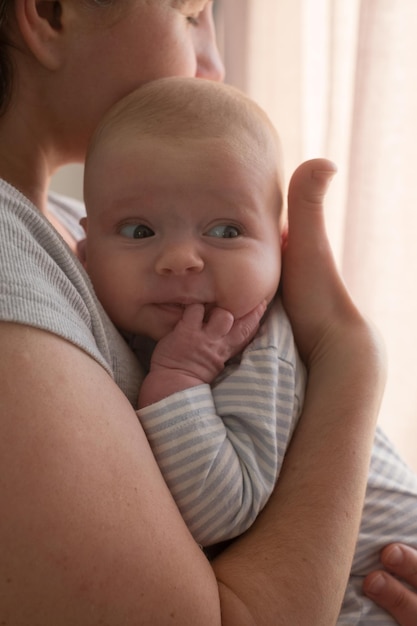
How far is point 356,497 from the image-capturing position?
3.01 feet

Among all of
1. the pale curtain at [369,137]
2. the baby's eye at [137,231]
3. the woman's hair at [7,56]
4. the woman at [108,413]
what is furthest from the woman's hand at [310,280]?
the pale curtain at [369,137]

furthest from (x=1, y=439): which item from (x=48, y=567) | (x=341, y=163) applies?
(x=341, y=163)

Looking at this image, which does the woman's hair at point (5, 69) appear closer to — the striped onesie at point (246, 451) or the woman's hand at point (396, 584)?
the striped onesie at point (246, 451)

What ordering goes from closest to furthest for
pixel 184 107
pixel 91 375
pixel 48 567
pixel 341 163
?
pixel 48 567 < pixel 91 375 < pixel 184 107 < pixel 341 163

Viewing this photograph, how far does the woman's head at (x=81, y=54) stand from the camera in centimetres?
112

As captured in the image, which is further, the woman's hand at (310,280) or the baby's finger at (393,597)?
the woman's hand at (310,280)

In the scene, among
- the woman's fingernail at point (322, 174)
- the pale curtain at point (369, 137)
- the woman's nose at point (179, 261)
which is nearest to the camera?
the woman's nose at point (179, 261)

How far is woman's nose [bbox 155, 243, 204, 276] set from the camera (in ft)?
3.19

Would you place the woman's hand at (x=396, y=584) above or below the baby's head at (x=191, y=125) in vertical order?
below

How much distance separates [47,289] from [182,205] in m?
0.28

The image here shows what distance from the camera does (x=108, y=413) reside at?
77 centimetres

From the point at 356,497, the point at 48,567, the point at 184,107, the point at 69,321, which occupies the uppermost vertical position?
the point at 184,107

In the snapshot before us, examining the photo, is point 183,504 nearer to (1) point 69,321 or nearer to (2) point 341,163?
(1) point 69,321

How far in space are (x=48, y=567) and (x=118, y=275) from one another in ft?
1.54
